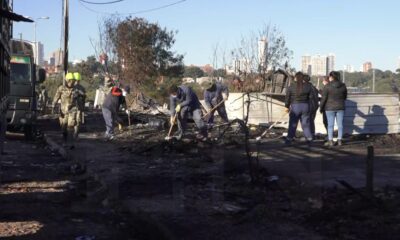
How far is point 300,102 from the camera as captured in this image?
13672mm

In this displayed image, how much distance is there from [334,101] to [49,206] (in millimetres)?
7675

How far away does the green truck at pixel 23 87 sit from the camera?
1695 cm

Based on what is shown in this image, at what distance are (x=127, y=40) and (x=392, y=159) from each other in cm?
2841

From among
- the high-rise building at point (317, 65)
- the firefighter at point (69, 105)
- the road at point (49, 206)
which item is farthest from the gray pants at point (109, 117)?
the high-rise building at point (317, 65)

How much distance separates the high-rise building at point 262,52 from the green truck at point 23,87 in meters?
14.2

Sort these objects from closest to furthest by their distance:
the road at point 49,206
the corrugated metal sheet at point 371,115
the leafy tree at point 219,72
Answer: the road at point 49,206
the corrugated metal sheet at point 371,115
the leafy tree at point 219,72

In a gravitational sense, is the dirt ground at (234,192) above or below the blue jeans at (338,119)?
below

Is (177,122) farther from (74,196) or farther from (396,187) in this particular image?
(396,187)

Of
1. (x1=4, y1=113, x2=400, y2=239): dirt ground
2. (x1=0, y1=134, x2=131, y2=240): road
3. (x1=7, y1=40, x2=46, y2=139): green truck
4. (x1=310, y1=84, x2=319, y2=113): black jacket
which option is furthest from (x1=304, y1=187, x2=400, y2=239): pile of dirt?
(x1=7, y1=40, x2=46, y2=139): green truck

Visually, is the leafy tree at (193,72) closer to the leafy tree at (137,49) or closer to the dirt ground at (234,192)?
the leafy tree at (137,49)

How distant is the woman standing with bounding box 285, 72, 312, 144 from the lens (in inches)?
535

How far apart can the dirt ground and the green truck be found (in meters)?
4.02

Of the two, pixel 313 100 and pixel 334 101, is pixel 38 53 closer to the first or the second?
pixel 313 100

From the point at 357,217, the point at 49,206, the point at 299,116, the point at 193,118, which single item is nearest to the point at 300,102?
the point at 299,116
